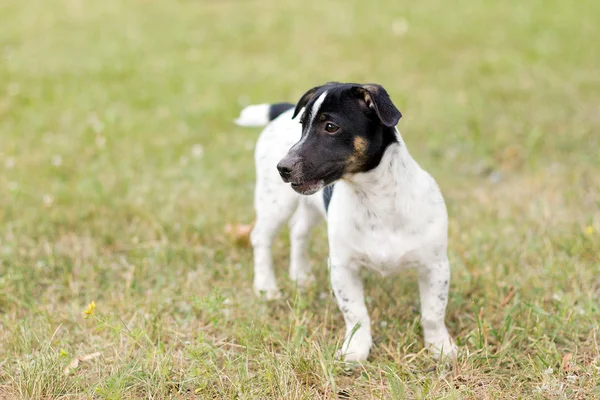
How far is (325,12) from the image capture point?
39.4 ft

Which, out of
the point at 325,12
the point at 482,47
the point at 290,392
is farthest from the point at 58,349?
the point at 325,12

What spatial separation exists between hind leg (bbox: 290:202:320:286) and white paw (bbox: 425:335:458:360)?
1089 mm

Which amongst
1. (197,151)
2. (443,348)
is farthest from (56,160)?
(443,348)

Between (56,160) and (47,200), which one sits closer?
(47,200)

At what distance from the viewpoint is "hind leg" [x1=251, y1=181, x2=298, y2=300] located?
4320mm

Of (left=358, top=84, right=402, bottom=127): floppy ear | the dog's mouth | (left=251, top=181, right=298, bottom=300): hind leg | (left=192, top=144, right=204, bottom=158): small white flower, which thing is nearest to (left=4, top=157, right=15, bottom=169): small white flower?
(left=192, top=144, right=204, bottom=158): small white flower

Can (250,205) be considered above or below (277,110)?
below

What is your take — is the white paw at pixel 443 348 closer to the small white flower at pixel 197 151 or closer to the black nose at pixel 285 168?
the black nose at pixel 285 168

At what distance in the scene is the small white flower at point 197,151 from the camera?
20.8ft

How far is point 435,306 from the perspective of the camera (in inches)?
143

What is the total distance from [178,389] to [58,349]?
764mm

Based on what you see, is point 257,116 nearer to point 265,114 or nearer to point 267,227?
point 265,114

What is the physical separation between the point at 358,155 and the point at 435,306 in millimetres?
968

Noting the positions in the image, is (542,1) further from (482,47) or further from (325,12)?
(325,12)
